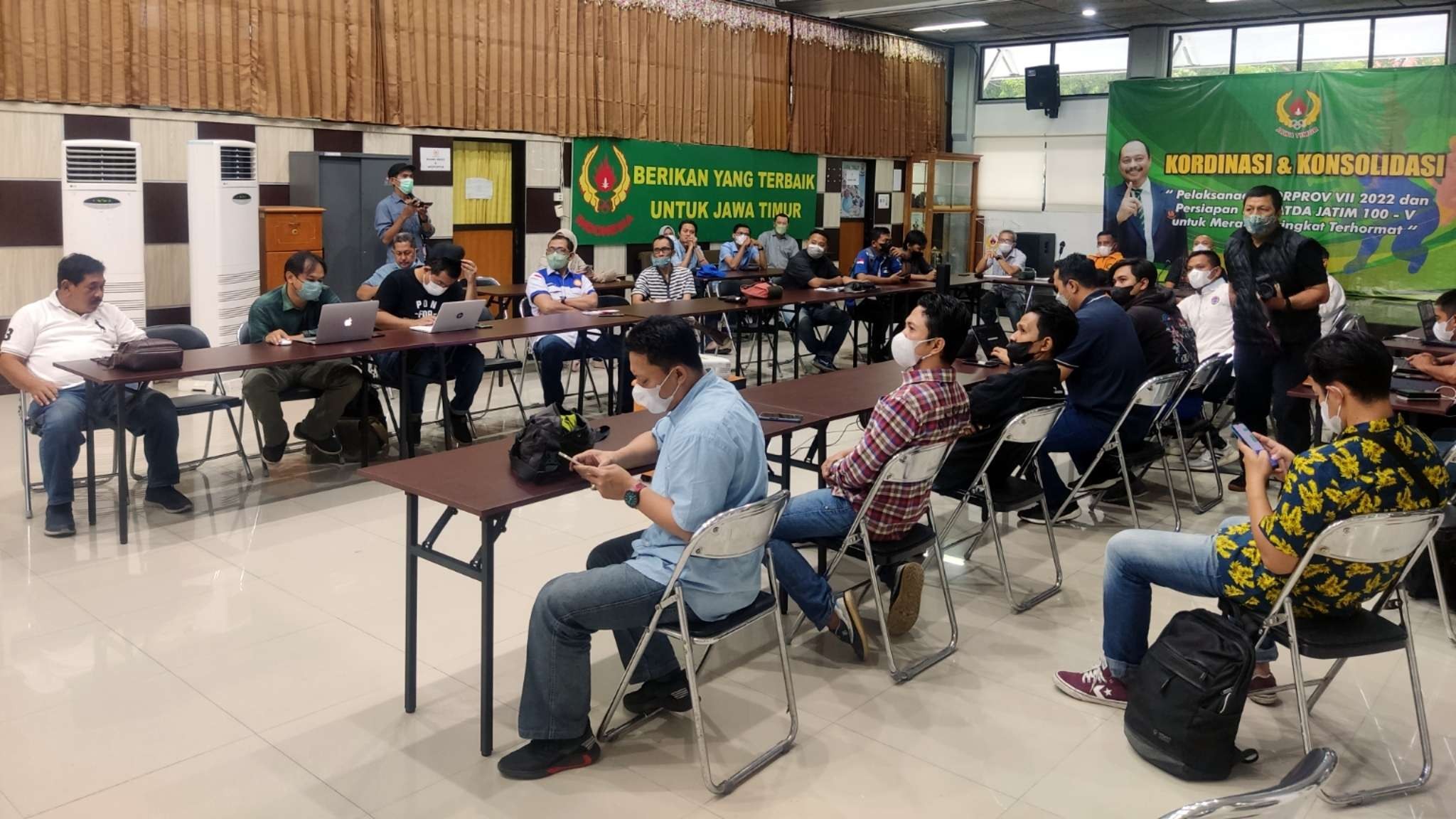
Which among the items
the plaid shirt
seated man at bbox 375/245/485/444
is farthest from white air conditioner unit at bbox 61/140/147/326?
the plaid shirt

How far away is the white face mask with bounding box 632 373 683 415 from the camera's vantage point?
292 centimetres

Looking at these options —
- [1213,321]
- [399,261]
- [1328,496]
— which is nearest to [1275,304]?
[1213,321]

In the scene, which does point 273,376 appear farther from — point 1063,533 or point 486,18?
point 486,18

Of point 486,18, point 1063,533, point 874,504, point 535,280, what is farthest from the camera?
point 486,18

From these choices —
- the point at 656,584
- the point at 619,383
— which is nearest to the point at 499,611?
the point at 656,584

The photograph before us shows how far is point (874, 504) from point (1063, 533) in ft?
6.67

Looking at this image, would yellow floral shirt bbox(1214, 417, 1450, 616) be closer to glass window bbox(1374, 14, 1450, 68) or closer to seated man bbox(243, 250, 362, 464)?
seated man bbox(243, 250, 362, 464)

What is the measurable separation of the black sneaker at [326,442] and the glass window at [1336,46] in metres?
10.7

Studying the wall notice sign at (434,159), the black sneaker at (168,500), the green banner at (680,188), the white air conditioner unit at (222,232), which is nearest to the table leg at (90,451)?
the black sneaker at (168,500)

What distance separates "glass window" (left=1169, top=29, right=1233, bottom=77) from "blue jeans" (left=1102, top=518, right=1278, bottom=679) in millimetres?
11007

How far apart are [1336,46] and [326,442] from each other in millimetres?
11374

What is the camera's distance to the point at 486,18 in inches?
375

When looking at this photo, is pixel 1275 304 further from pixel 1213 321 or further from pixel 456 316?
pixel 456 316

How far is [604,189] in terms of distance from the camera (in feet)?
35.6
